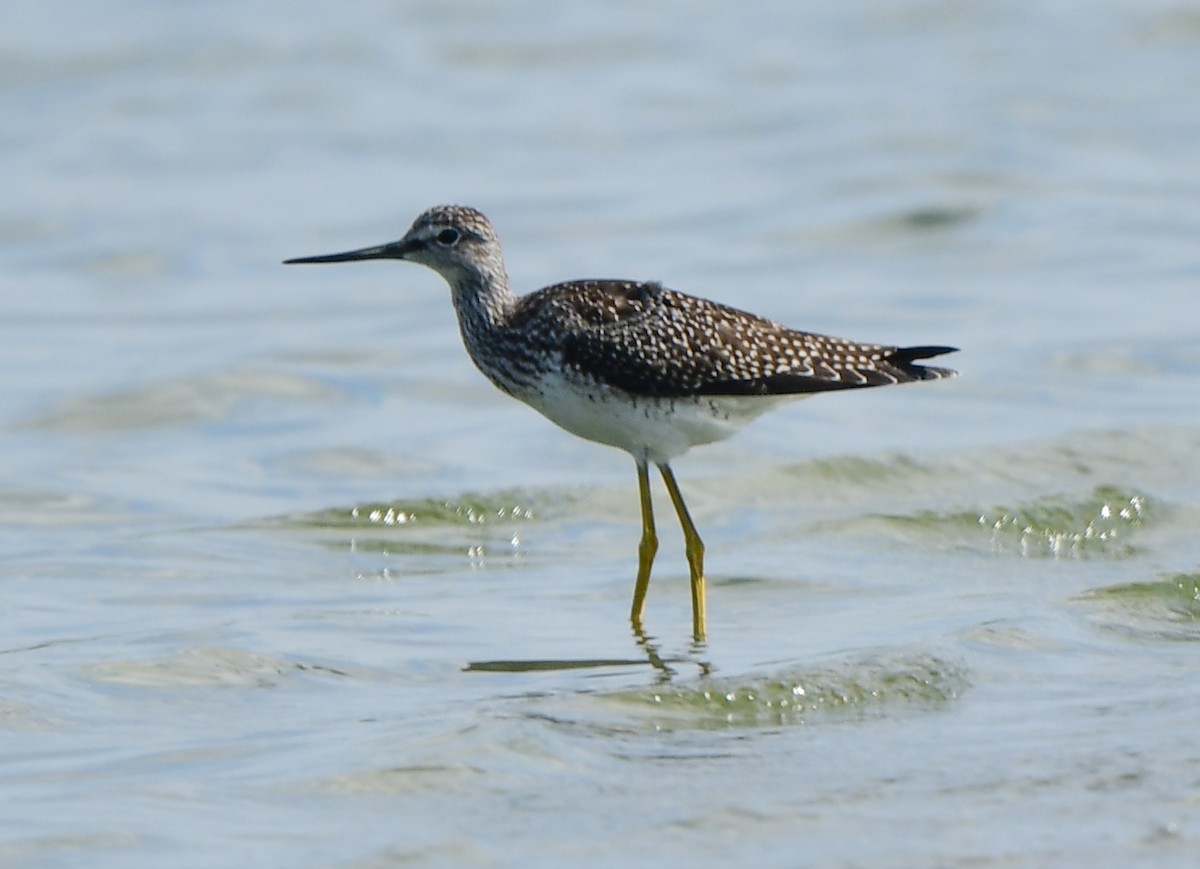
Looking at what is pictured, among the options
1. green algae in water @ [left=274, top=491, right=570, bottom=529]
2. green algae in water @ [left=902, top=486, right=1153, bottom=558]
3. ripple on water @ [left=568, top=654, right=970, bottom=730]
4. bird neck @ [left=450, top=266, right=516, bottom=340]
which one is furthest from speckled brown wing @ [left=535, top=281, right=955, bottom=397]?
green algae in water @ [left=274, top=491, right=570, bottom=529]

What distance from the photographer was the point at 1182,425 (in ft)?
45.6

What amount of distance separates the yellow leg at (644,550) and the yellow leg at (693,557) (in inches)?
4.2

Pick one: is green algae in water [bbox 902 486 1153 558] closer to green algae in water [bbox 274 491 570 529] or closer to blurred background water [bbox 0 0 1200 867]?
blurred background water [bbox 0 0 1200 867]

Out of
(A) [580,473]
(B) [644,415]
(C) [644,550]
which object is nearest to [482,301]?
(B) [644,415]

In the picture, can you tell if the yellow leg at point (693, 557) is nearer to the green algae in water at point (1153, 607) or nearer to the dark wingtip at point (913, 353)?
the dark wingtip at point (913, 353)

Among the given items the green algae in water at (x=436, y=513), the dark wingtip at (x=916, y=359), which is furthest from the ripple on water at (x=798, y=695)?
the green algae in water at (x=436, y=513)

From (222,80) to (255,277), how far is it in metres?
9.81

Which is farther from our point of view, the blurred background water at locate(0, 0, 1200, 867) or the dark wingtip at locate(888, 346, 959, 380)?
the dark wingtip at locate(888, 346, 959, 380)

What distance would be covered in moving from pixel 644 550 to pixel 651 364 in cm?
122

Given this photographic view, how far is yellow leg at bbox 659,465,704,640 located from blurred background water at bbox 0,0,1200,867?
181 millimetres

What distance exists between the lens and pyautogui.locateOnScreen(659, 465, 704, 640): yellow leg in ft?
32.5

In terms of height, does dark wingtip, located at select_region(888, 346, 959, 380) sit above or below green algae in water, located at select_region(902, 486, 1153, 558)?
above

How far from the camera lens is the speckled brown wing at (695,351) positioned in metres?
9.52

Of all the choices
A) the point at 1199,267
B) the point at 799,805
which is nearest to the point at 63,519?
the point at 799,805
